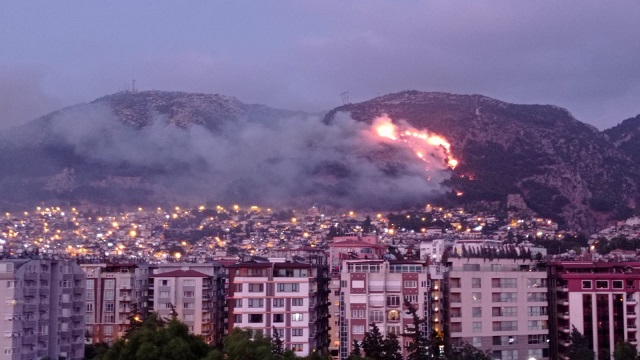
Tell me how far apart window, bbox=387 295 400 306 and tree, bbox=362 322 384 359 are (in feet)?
10.2

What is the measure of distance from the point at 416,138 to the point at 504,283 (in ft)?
341

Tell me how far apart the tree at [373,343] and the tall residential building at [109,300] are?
686 inches

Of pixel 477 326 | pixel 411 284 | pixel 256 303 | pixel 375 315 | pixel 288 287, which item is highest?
pixel 411 284

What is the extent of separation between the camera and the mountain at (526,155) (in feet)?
434

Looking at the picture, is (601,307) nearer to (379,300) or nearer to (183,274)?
(379,300)

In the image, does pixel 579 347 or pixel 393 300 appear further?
pixel 393 300

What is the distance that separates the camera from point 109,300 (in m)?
56.2

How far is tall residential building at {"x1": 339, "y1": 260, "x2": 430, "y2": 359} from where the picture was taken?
46.4m

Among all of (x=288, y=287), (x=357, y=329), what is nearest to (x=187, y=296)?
(x=288, y=287)

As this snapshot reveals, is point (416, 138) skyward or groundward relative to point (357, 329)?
skyward

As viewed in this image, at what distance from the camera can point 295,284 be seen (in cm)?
4738

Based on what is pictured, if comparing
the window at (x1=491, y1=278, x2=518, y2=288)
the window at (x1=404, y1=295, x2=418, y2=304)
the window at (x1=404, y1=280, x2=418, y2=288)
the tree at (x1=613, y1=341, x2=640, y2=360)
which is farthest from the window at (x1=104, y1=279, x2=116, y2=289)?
the tree at (x1=613, y1=341, x2=640, y2=360)

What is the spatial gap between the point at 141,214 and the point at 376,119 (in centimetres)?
4742

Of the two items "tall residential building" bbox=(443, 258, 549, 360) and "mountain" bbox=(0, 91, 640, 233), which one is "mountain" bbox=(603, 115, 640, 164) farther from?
"tall residential building" bbox=(443, 258, 549, 360)
